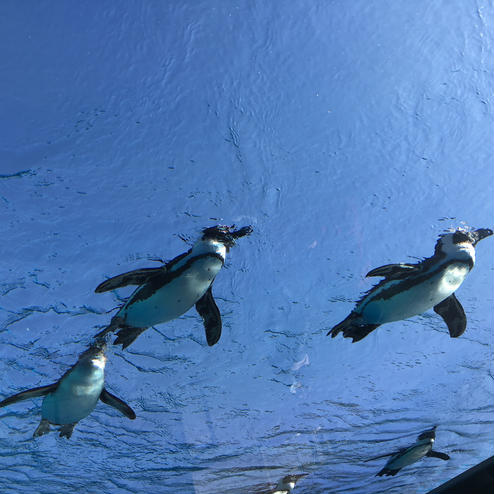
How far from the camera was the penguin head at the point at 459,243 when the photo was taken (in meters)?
4.92

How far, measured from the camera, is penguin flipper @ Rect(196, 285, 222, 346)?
5.01 metres

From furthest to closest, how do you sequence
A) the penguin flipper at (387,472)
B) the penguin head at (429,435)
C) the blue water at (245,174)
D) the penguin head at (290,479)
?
the penguin flipper at (387,472), the penguin head at (290,479), the penguin head at (429,435), the blue water at (245,174)

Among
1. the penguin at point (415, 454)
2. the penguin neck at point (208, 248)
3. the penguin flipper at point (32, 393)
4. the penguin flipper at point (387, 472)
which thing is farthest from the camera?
the penguin flipper at point (387, 472)

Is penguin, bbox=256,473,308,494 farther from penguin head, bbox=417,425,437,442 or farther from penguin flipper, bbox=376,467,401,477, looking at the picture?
penguin head, bbox=417,425,437,442

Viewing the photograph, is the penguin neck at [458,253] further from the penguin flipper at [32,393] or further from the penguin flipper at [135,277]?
the penguin flipper at [32,393]

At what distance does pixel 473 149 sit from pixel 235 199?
11.2ft

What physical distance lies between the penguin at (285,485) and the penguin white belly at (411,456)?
282 centimetres

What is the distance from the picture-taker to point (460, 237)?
5.09 meters

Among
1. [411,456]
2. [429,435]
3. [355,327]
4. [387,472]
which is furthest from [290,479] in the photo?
[355,327]

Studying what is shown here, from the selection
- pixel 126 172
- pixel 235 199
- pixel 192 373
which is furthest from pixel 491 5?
pixel 192 373

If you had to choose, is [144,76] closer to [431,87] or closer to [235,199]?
[235,199]

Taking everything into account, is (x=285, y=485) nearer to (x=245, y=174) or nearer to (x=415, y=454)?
(x=415, y=454)

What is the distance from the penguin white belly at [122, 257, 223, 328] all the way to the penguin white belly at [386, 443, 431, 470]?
11.7 m

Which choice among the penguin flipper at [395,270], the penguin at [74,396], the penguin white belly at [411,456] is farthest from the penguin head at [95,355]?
the penguin white belly at [411,456]
